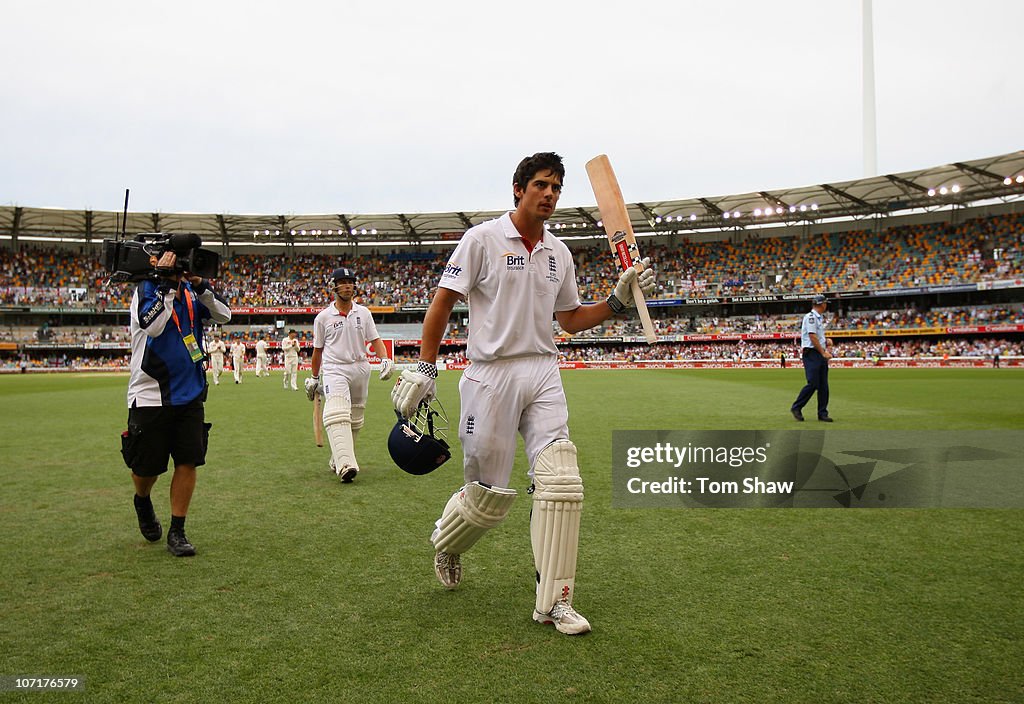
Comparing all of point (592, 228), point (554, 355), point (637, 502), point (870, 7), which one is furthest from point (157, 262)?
point (870, 7)

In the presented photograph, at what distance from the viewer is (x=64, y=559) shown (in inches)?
198

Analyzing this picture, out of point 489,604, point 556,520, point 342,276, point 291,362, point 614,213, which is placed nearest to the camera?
point 556,520

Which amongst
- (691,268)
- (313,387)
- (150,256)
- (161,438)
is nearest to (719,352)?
(691,268)

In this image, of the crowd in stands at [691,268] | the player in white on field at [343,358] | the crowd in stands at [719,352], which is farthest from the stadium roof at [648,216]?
the player in white on field at [343,358]

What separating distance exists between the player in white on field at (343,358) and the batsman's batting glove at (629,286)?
414cm

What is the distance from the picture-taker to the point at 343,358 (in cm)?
855

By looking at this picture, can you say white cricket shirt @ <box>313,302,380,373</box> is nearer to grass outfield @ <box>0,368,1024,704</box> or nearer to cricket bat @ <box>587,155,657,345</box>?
grass outfield @ <box>0,368,1024,704</box>

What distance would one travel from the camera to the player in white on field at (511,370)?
3.88 meters

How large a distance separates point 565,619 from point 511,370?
132 cm

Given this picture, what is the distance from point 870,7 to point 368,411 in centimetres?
6462

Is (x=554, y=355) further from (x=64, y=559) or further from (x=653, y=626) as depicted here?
(x=64, y=559)

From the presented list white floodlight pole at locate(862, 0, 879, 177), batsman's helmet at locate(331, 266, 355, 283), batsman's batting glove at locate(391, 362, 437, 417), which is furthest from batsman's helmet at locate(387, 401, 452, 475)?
white floodlight pole at locate(862, 0, 879, 177)

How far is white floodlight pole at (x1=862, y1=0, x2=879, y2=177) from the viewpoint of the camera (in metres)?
63.1

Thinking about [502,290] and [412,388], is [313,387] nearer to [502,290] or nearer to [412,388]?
[412,388]
